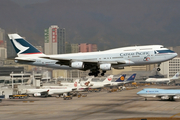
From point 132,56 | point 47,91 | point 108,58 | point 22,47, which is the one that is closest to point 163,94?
point 108,58

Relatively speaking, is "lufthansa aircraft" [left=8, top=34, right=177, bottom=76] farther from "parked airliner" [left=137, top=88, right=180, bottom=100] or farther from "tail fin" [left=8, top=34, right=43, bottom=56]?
"parked airliner" [left=137, top=88, right=180, bottom=100]

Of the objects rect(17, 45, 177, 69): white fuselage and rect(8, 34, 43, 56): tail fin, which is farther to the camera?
rect(8, 34, 43, 56): tail fin

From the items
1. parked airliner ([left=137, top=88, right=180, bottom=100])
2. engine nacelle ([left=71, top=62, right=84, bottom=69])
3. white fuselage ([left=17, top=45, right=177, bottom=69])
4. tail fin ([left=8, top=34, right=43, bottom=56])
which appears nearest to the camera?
white fuselage ([left=17, top=45, right=177, bottom=69])

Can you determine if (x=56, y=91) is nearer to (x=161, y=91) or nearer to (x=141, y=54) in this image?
(x=161, y=91)

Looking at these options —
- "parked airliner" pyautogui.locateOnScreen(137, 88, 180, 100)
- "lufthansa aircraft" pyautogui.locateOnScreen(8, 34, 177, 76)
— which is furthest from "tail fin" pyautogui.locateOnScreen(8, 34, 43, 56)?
"parked airliner" pyautogui.locateOnScreen(137, 88, 180, 100)

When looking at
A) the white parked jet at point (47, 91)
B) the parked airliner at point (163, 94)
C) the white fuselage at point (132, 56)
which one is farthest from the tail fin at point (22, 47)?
the white parked jet at point (47, 91)

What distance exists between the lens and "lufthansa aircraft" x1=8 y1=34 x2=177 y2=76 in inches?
3024

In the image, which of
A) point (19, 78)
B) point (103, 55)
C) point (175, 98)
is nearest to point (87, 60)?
point (103, 55)

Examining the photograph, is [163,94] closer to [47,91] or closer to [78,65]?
[78,65]

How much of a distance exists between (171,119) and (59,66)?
33.2m

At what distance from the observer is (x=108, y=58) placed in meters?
79.7

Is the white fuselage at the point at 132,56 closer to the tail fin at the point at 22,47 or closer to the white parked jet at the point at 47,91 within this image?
the tail fin at the point at 22,47

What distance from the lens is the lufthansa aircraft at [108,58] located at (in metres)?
76.8

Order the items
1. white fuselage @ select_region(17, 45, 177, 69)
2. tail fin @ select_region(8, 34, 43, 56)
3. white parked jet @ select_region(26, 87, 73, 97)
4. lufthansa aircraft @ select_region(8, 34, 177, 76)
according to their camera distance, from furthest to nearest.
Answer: white parked jet @ select_region(26, 87, 73, 97) → tail fin @ select_region(8, 34, 43, 56) → lufthansa aircraft @ select_region(8, 34, 177, 76) → white fuselage @ select_region(17, 45, 177, 69)
